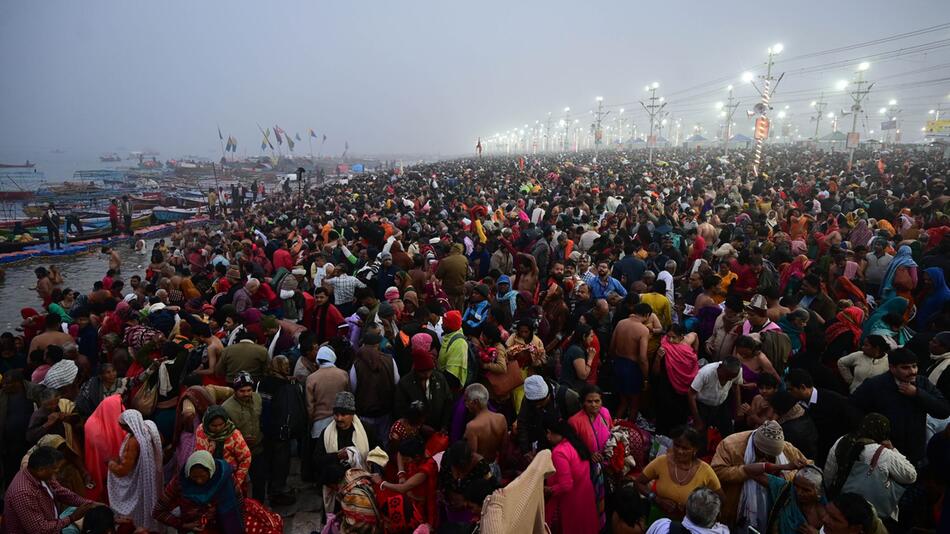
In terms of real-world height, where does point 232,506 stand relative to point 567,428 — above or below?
below

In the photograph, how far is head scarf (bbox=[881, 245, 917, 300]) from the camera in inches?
242

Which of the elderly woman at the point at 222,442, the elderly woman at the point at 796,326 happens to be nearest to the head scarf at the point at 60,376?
the elderly woman at the point at 222,442

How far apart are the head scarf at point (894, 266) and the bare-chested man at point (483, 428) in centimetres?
558

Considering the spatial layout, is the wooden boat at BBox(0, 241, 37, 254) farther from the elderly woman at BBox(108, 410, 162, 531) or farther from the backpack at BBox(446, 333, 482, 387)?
the backpack at BBox(446, 333, 482, 387)

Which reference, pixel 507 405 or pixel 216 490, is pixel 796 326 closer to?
pixel 507 405

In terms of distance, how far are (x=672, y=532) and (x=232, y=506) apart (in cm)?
266

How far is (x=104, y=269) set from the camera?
1698cm

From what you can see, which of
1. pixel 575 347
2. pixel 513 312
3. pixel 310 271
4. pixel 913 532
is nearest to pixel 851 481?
pixel 913 532

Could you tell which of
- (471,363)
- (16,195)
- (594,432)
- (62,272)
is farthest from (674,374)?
(16,195)

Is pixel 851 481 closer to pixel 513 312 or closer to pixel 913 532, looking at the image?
pixel 913 532

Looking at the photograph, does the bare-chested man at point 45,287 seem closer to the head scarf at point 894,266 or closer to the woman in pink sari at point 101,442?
the woman in pink sari at point 101,442

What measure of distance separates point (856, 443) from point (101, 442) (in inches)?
200

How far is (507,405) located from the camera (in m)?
4.50

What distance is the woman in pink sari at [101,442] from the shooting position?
3836 mm
